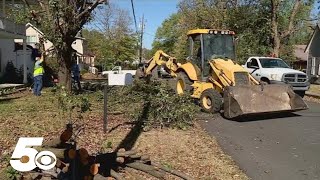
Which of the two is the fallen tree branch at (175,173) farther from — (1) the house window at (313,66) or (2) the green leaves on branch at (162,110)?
(1) the house window at (313,66)

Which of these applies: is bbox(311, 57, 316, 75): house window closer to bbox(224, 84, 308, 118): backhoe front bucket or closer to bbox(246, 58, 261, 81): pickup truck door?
bbox(246, 58, 261, 81): pickup truck door

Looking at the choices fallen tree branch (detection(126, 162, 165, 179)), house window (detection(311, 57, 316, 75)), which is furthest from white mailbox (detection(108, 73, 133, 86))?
house window (detection(311, 57, 316, 75))

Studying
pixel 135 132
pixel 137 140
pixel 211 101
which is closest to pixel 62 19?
pixel 211 101

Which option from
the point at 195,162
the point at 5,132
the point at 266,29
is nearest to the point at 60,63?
the point at 5,132

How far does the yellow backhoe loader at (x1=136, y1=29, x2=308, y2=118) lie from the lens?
1339 centimetres

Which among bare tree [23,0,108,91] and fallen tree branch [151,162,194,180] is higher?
bare tree [23,0,108,91]

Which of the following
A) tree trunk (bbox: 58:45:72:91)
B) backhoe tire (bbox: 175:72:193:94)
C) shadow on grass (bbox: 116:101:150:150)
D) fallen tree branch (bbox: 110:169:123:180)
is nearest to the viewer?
fallen tree branch (bbox: 110:169:123:180)

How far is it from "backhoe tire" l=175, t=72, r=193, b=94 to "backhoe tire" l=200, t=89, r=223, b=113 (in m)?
1.80

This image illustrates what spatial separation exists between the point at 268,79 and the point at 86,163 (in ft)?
54.9

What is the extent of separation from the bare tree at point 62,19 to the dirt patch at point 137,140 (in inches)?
163

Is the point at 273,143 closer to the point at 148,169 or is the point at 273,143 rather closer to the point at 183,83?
the point at 148,169

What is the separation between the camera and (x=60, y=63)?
18.0 metres

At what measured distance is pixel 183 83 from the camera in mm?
17219

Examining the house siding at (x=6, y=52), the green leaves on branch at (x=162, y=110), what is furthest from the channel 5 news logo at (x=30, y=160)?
the house siding at (x=6, y=52)
